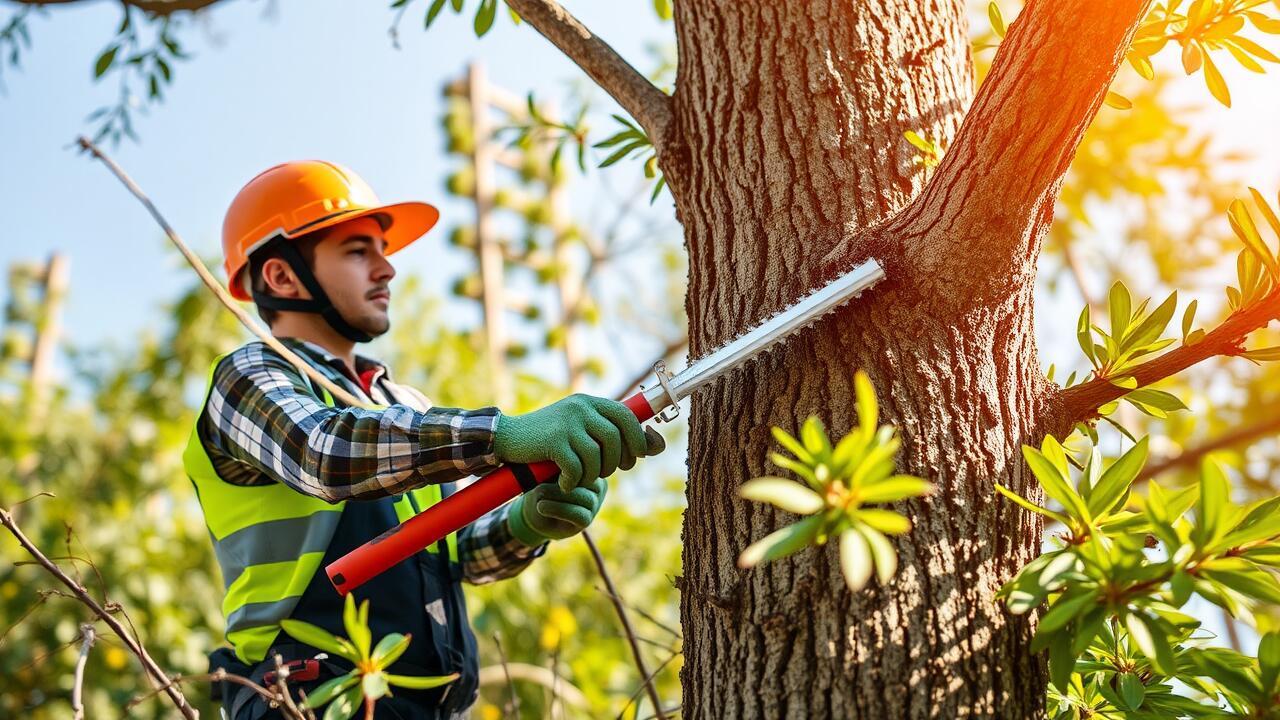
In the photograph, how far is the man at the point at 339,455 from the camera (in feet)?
5.41

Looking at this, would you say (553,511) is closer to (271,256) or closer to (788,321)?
(788,321)

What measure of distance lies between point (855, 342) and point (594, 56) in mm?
864

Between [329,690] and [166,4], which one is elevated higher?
[166,4]

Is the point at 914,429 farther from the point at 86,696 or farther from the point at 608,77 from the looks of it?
the point at 86,696

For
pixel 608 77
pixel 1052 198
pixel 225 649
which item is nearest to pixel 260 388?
pixel 225 649

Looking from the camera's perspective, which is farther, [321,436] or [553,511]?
[553,511]

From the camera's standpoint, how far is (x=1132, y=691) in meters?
1.44

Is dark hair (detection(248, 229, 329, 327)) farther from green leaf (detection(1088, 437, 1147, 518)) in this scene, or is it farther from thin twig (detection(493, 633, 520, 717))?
green leaf (detection(1088, 437, 1147, 518))

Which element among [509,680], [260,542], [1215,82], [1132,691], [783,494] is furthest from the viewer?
[260,542]

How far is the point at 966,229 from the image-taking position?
1.52 m

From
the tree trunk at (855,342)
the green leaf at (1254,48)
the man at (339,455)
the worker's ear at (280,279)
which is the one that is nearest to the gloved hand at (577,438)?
the man at (339,455)

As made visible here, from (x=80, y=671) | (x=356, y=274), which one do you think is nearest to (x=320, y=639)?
(x=80, y=671)

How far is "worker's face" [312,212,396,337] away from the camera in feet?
7.72

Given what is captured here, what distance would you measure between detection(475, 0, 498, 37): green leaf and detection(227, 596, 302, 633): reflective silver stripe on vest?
1.32 m
